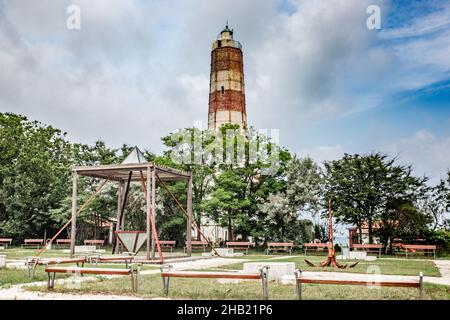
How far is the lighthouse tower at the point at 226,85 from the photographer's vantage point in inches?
1709

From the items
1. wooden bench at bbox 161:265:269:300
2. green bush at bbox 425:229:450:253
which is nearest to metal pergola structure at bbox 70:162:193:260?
wooden bench at bbox 161:265:269:300

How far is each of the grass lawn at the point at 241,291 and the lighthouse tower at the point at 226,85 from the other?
3342cm

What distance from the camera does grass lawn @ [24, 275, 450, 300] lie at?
807 centimetres

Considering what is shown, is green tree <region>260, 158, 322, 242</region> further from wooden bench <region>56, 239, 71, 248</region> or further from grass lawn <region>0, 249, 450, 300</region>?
grass lawn <region>0, 249, 450, 300</region>

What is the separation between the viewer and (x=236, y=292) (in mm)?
8562

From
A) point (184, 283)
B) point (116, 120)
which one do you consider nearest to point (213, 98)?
point (116, 120)

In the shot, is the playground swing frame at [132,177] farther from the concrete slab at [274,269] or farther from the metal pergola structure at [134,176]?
the concrete slab at [274,269]

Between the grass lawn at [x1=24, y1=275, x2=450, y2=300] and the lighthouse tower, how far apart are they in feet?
110

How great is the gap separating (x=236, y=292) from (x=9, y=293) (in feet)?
13.7

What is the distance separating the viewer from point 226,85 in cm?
4384

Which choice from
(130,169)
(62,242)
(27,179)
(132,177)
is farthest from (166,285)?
(62,242)

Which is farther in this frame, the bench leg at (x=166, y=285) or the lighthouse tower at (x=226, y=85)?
the lighthouse tower at (x=226, y=85)

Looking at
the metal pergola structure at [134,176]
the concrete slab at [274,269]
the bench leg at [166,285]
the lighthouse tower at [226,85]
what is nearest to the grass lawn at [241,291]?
the bench leg at [166,285]
